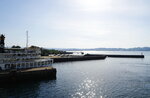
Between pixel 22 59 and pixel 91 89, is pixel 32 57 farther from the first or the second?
pixel 91 89

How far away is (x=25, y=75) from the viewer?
153 ft

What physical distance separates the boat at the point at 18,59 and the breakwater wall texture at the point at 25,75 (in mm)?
5504

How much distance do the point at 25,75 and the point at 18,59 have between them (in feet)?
29.0

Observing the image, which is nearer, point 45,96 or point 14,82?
point 45,96

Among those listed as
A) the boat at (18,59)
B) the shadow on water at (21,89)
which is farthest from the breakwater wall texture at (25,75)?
the boat at (18,59)

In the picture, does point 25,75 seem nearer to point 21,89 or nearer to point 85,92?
point 21,89

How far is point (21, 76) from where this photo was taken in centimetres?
4578

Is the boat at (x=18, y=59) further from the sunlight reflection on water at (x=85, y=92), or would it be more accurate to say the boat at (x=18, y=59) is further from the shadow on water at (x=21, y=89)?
the sunlight reflection on water at (x=85, y=92)

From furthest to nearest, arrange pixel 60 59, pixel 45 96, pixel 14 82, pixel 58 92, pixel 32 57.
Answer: pixel 60 59 < pixel 32 57 < pixel 14 82 < pixel 58 92 < pixel 45 96

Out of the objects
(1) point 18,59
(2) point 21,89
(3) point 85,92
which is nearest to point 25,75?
(2) point 21,89

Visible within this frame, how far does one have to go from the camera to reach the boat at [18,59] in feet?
161

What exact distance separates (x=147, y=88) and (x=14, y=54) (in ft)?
133

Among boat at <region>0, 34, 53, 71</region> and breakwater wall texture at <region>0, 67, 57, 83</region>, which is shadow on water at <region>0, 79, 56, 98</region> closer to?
breakwater wall texture at <region>0, 67, 57, 83</region>

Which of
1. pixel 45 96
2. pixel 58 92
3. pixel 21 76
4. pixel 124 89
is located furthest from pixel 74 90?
pixel 21 76
